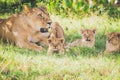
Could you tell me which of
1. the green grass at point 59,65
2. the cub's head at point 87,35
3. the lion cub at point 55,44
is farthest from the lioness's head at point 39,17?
the cub's head at point 87,35

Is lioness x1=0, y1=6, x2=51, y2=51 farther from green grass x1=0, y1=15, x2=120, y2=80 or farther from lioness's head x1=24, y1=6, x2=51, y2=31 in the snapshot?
green grass x1=0, y1=15, x2=120, y2=80

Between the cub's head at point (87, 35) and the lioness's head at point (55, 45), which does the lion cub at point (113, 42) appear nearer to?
the cub's head at point (87, 35)

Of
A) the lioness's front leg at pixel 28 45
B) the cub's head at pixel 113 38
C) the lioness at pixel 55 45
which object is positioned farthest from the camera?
the cub's head at pixel 113 38

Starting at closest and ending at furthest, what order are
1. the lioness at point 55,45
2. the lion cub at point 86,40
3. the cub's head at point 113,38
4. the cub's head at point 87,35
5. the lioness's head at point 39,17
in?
1. the lioness at point 55,45
2. the lioness's head at point 39,17
3. the cub's head at point 113,38
4. the lion cub at point 86,40
5. the cub's head at point 87,35

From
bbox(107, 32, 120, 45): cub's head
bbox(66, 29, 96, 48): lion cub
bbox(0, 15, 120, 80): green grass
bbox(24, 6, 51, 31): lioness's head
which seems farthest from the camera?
bbox(66, 29, 96, 48): lion cub

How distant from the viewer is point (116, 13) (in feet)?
40.6

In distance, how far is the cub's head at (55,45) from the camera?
29.1 ft

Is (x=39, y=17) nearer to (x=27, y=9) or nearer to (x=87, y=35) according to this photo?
(x=27, y=9)

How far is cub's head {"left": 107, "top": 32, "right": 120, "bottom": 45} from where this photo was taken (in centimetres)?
955

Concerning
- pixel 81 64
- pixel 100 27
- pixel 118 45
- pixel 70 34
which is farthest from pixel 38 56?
pixel 100 27

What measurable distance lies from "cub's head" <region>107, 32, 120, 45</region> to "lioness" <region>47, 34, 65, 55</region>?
110 centimetres

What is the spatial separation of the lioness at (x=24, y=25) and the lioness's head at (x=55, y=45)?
1.28ft

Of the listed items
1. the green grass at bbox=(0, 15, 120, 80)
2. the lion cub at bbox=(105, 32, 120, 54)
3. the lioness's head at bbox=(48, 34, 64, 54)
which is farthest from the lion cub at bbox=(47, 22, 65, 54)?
the lion cub at bbox=(105, 32, 120, 54)

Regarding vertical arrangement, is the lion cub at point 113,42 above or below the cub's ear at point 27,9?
below
